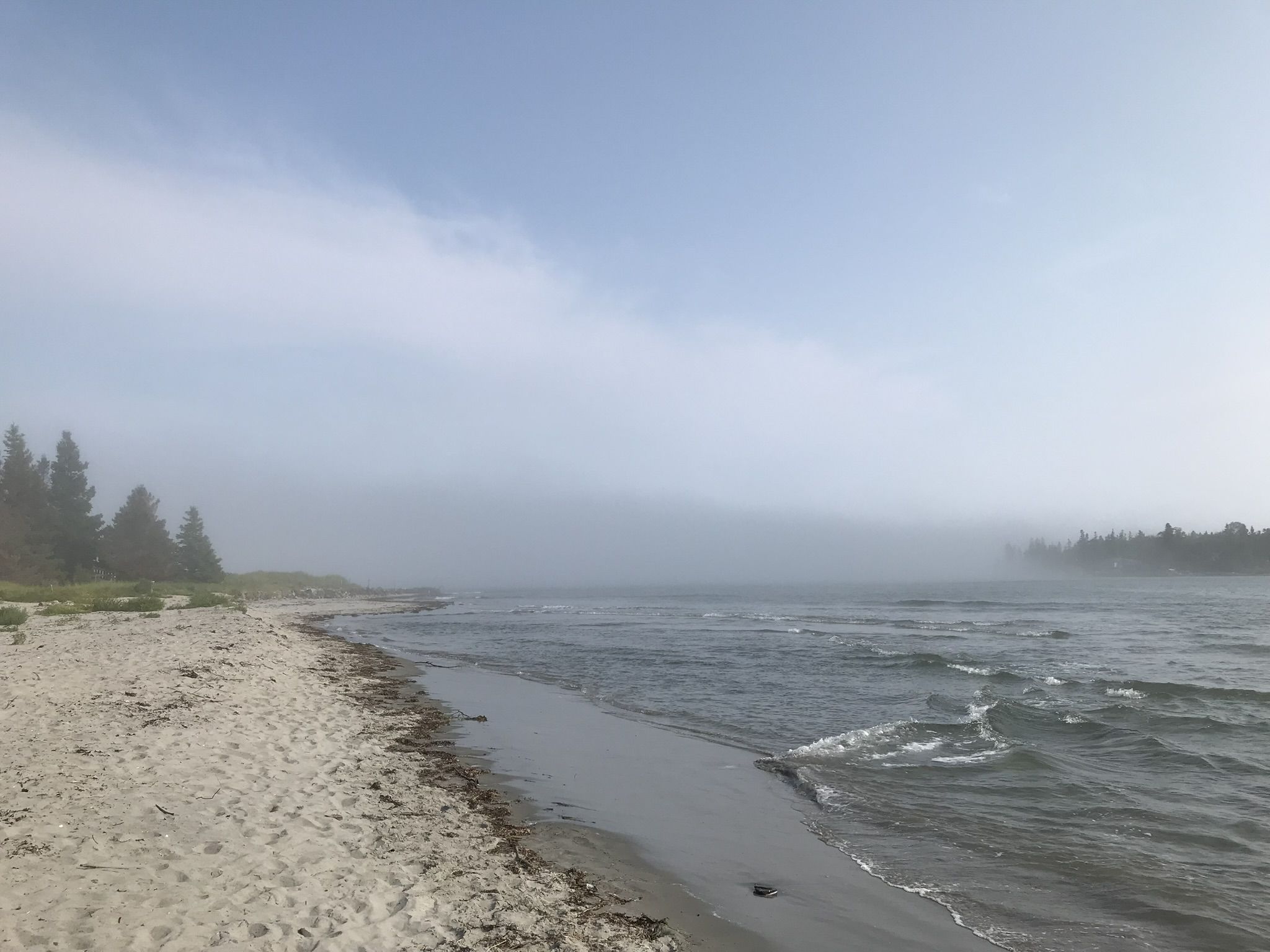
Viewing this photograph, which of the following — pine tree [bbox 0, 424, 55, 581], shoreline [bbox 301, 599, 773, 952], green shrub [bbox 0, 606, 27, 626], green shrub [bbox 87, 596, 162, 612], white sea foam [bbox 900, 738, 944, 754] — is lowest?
white sea foam [bbox 900, 738, 944, 754]

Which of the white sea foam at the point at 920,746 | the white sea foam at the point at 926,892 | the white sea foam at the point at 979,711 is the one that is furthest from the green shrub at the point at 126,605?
the white sea foam at the point at 926,892

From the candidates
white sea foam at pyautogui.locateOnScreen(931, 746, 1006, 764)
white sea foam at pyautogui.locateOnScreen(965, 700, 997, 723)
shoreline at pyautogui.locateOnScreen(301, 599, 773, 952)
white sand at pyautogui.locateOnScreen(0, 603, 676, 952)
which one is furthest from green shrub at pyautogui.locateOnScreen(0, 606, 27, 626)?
white sea foam at pyautogui.locateOnScreen(965, 700, 997, 723)

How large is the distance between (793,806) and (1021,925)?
3.88m

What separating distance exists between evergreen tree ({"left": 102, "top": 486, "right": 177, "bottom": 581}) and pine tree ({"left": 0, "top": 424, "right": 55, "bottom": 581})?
16.5ft

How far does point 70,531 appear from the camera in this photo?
172 feet

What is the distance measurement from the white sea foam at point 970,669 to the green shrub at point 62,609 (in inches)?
1363

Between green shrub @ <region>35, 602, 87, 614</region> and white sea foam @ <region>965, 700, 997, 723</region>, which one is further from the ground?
green shrub @ <region>35, 602, 87, 614</region>

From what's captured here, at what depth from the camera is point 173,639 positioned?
21.5 meters

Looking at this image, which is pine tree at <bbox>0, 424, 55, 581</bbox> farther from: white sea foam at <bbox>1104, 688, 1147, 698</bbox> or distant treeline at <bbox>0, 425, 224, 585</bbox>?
white sea foam at <bbox>1104, 688, 1147, 698</bbox>

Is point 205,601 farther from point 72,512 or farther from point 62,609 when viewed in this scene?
point 72,512

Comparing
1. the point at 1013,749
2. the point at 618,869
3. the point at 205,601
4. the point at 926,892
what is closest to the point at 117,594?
the point at 205,601

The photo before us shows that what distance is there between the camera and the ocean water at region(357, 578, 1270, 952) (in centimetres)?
769

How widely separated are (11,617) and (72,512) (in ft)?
120

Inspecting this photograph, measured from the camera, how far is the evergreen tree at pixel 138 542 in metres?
55.4
